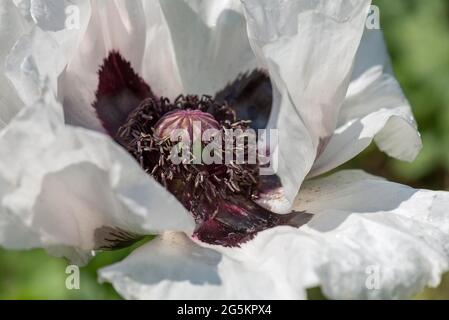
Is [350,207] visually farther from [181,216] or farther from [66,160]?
[66,160]

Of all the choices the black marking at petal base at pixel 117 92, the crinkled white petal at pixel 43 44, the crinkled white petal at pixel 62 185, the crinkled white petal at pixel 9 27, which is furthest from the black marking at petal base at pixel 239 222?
the crinkled white petal at pixel 9 27

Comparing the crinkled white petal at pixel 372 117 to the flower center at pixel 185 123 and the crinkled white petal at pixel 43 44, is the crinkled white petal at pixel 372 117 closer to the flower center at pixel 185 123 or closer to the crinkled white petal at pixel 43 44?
the flower center at pixel 185 123

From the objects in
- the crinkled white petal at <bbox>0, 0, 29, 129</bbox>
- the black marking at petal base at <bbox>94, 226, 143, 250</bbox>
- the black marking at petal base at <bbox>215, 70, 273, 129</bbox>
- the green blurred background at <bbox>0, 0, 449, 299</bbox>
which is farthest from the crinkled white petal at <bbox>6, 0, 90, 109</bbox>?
the green blurred background at <bbox>0, 0, 449, 299</bbox>

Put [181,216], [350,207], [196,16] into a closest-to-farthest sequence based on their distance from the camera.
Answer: [181,216]
[350,207]
[196,16]

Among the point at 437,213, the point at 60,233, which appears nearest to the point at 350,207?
the point at 437,213

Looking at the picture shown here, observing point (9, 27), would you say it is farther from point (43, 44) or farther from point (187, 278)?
point (187, 278)

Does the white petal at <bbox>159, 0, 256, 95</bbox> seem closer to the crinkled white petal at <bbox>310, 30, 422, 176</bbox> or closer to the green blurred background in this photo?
the crinkled white petal at <bbox>310, 30, 422, 176</bbox>
